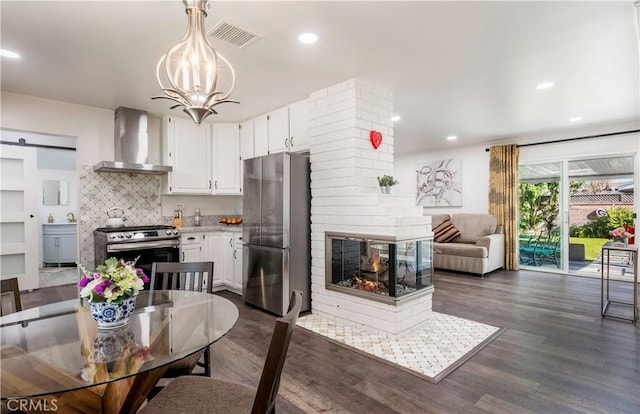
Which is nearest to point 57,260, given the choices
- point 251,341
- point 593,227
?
point 251,341

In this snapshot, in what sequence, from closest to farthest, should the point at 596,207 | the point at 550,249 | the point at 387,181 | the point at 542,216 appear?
the point at 387,181, the point at 596,207, the point at 550,249, the point at 542,216

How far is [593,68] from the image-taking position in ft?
10.2

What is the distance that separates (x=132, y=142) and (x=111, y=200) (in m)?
0.85

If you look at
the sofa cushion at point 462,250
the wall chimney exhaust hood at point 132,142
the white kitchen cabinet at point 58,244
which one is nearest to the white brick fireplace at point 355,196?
the wall chimney exhaust hood at point 132,142

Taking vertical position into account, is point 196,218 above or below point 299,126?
below

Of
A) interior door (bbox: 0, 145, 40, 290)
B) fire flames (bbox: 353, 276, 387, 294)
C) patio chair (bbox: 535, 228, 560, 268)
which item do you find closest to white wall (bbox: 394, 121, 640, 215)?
patio chair (bbox: 535, 228, 560, 268)

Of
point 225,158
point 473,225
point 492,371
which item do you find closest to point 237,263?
point 225,158

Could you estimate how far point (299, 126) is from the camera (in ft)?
12.7

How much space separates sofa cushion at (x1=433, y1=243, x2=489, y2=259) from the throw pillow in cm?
29

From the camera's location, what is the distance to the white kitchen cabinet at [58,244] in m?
6.41

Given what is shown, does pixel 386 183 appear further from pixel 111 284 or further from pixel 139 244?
pixel 139 244

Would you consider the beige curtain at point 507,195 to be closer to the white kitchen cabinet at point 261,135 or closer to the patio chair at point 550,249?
the patio chair at point 550,249

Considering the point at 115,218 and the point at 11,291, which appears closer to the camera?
the point at 11,291

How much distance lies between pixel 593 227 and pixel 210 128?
683 cm
